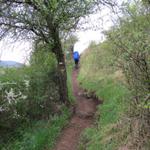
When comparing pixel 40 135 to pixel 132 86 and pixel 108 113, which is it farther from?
pixel 132 86

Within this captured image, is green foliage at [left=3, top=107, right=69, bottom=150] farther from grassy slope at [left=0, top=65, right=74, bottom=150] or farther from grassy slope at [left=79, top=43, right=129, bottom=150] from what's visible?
grassy slope at [left=79, top=43, right=129, bottom=150]

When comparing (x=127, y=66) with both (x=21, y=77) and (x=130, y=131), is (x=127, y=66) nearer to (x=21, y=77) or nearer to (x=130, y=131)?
(x=130, y=131)

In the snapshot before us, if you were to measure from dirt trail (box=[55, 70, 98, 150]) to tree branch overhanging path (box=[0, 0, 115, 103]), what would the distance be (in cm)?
313

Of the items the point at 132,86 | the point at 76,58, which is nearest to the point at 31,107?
Answer: the point at 132,86

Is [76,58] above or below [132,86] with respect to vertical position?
above

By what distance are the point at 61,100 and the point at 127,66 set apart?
6482 millimetres

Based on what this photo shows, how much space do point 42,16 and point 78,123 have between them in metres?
4.14

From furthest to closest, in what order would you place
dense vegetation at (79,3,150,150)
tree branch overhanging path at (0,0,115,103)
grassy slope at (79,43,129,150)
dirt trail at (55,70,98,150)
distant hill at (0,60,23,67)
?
distant hill at (0,60,23,67) < tree branch overhanging path at (0,0,115,103) < dirt trail at (55,70,98,150) < grassy slope at (79,43,129,150) < dense vegetation at (79,3,150,150)

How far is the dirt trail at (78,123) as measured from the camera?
9664 mm

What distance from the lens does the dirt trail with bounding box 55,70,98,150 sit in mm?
9664

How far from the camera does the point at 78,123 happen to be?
1188cm

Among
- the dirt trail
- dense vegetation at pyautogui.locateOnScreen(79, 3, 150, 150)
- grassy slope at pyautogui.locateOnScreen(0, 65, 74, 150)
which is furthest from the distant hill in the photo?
dense vegetation at pyautogui.locateOnScreen(79, 3, 150, 150)

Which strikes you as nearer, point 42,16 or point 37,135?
point 37,135

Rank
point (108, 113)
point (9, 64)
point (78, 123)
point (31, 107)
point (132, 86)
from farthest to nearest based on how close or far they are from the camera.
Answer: point (9, 64) < point (78, 123) < point (31, 107) < point (108, 113) < point (132, 86)
